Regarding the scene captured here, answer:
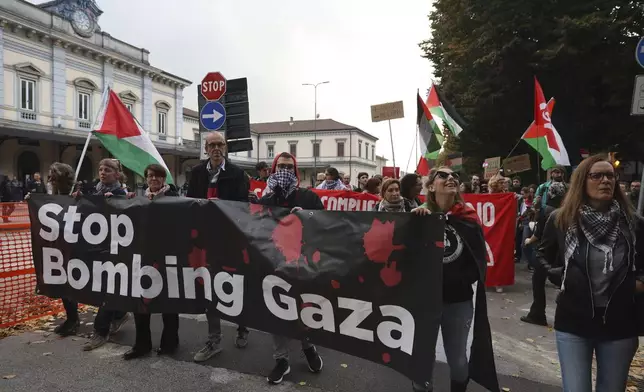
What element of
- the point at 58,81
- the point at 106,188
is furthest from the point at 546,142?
the point at 58,81

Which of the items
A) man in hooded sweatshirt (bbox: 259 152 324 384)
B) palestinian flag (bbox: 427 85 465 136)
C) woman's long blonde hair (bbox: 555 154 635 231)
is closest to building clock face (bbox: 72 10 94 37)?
palestinian flag (bbox: 427 85 465 136)

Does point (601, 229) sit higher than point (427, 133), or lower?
lower

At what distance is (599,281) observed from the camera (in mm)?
2338

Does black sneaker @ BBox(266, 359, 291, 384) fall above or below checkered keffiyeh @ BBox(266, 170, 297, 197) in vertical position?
below

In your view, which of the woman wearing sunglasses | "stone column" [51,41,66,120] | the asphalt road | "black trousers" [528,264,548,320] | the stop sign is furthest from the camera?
"stone column" [51,41,66,120]

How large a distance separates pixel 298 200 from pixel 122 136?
282cm

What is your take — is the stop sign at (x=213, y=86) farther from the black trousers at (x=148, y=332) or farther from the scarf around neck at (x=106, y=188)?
the black trousers at (x=148, y=332)

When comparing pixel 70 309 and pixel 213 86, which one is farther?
pixel 213 86

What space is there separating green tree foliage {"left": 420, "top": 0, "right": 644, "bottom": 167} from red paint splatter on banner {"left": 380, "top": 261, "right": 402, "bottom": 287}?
15.0 metres

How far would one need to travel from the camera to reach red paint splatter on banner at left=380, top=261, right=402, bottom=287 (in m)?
2.95

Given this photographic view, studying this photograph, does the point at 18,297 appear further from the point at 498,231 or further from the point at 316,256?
the point at 498,231

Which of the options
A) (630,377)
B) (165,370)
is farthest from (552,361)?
(165,370)

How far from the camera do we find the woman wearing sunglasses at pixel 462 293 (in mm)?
2840

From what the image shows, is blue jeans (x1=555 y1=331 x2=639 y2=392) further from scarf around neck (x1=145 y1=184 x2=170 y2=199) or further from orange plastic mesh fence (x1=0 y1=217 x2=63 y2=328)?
orange plastic mesh fence (x1=0 y1=217 x2=63 y2=328)
